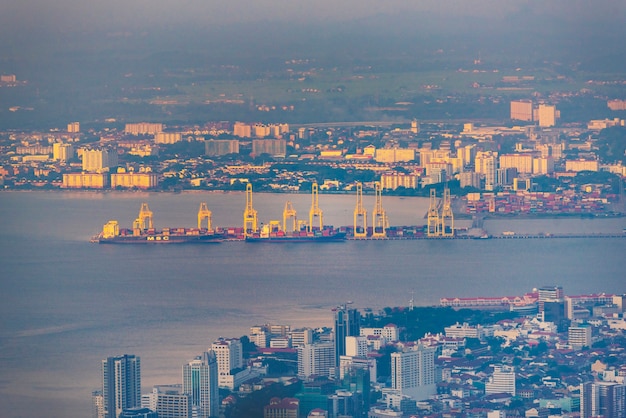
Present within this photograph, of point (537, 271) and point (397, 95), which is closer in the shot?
point (537, 271)

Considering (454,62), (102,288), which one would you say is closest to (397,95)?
(454,62)

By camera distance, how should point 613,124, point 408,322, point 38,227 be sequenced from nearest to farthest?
point 408,322
point 38,227
point 613,124

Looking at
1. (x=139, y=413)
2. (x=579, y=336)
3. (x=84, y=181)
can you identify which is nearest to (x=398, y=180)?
(x=84, y=181)

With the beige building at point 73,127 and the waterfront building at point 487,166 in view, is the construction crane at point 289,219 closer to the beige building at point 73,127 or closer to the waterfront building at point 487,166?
the waterfront building at point 487,166

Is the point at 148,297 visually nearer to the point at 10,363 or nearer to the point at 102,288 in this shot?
the point at 102,288

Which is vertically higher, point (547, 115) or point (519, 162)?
point (547, 115)

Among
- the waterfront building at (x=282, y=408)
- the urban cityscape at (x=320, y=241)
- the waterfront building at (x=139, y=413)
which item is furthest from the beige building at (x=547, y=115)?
the waterfront building at (x=139, y=413)

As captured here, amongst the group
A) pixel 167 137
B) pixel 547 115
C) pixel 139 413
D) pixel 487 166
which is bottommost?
pixel 139 413

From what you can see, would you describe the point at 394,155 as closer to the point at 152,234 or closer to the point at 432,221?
the point at 432,221
